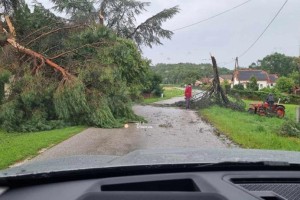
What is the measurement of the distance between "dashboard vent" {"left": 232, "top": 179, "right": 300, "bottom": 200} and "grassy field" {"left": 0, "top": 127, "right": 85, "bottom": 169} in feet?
28.7

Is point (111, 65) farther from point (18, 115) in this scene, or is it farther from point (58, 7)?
point (58, 7)

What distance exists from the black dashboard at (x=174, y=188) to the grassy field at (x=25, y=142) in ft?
27.8

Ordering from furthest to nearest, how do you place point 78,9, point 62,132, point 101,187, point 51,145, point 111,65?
point 78,9
point 111,65
point 62,132
point 51,145
point 101,187

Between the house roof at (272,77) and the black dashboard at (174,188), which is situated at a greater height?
the black dashboard at (174,188)

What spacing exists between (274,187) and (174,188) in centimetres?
50

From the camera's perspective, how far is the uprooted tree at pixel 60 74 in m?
18.8

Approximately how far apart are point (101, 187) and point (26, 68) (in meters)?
17.6

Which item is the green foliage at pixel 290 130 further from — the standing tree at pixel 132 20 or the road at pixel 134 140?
the standing tree at pixel 132 20

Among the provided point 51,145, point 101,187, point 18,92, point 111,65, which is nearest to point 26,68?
point 18,92

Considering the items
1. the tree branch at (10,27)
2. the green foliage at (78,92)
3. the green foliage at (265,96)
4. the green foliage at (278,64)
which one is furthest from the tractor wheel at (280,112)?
the green foliage at (278,64)

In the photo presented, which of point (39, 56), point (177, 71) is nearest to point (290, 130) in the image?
point (39, 56)

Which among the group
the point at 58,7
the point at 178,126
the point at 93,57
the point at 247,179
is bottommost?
the point at 178,126

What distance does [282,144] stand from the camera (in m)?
15.1

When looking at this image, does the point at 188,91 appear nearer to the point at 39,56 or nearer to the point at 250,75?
the point at 39,56
